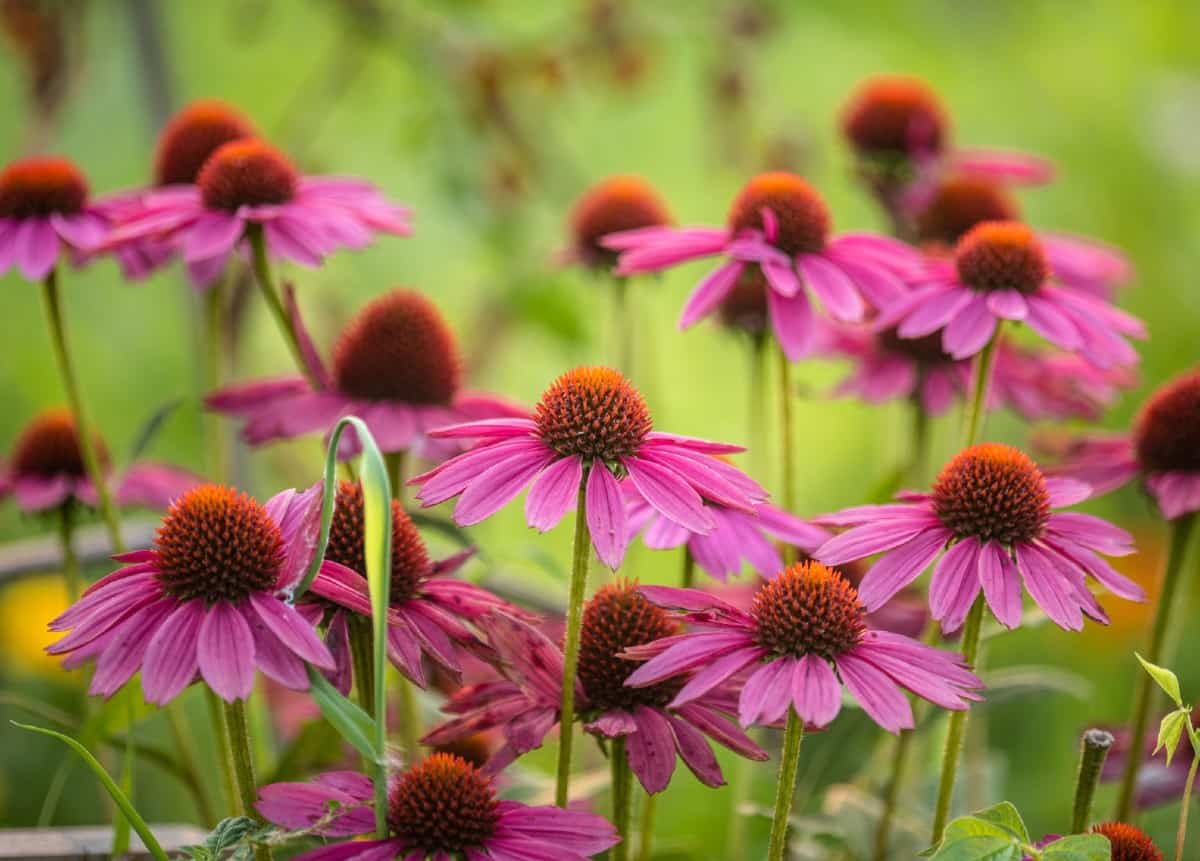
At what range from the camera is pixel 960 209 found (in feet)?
3.21

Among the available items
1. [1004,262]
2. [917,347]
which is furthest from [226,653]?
[917,347]

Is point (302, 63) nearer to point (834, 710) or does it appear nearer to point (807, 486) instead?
point (807, 486)

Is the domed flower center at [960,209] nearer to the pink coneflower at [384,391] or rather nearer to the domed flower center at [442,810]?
the pink coneflower at [384,391]

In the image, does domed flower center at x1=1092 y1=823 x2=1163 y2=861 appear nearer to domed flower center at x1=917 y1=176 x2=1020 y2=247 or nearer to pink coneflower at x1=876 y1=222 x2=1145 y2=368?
pink coneflower at x1=876 y1=222 x2=1145 y2=368

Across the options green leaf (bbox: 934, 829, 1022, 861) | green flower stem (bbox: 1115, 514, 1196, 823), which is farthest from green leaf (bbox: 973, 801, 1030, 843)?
green flower stem (bbox: 1115, 514, 1196, 823)

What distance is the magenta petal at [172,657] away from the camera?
1.48 ft

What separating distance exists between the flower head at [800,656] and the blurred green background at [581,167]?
235 mm

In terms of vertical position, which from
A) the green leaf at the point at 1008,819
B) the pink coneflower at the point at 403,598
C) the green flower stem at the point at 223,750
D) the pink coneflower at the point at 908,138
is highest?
the pink coneflower at the point at 908,138

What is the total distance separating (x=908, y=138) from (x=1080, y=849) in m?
0.63

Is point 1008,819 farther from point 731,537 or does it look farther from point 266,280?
point 266,280

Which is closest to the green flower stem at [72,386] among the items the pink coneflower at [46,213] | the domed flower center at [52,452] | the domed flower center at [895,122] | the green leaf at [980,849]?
the pink coneflower at [46,213]

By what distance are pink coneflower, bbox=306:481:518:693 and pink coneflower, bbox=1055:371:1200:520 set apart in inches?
13.3

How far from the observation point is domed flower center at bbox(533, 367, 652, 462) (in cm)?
54

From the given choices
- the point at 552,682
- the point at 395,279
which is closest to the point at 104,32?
the point at 395,279
